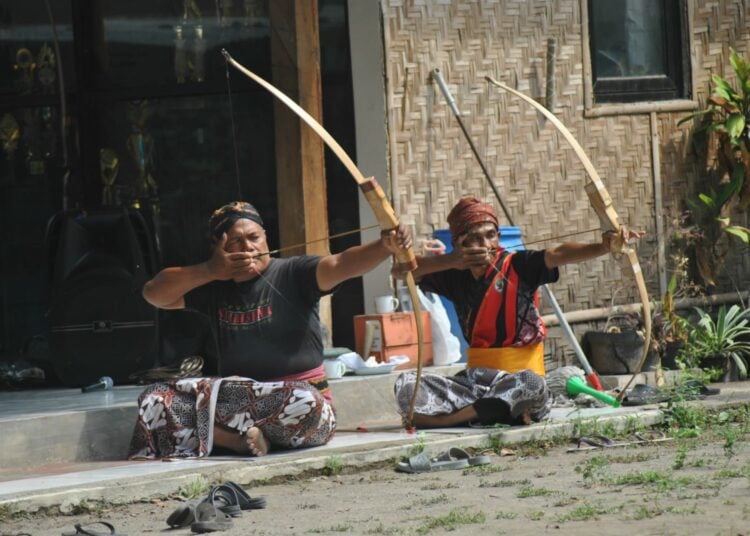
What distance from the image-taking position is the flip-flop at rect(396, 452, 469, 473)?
6.38m

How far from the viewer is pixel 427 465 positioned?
A: 6387 millimetres

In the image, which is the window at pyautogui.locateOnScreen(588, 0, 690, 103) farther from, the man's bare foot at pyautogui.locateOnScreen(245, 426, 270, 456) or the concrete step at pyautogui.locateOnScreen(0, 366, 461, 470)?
the man's bare foot at pyautogui.locateOnScreen(245, 426, 270, 456)

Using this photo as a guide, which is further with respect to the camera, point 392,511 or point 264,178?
point 264,178

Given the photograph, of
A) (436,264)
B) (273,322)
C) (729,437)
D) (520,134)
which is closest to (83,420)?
(273,322)

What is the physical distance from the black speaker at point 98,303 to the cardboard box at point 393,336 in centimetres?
116

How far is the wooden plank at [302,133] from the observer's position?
8.68 m

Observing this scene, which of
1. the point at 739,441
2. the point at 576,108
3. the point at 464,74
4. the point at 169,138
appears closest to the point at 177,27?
the point at 169,138

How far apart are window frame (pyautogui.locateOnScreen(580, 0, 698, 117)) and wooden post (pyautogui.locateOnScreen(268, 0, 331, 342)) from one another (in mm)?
1877

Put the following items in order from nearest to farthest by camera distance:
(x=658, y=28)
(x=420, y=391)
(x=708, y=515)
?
(x=708, y=515), (x=420, y=391), (x=658, y=28)

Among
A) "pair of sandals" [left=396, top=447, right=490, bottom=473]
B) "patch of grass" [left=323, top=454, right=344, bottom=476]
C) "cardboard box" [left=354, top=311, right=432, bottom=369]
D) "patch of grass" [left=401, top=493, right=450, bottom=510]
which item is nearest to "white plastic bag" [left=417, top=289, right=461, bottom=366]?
"cardboard box" [left=354, top=311, right=432, bottom=369]

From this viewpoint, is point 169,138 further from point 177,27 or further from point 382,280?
point 382,280

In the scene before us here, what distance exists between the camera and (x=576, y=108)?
941 centimetres

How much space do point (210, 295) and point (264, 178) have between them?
2.58 meters

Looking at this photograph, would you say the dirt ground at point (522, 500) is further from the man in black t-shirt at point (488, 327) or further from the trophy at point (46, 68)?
the trophy at point (46, 68)
